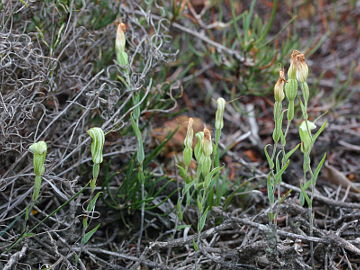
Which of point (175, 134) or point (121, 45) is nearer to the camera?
point (121, 45)

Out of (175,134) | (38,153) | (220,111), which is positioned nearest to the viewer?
(38,153)

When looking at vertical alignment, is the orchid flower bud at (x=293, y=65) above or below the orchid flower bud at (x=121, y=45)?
above

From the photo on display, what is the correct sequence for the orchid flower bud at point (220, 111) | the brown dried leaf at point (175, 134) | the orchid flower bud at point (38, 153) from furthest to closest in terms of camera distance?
the brown dried leaf at point (175, 134), the orchid flower bud at point (220, 111), the orchid flower bud at point (38, 153)

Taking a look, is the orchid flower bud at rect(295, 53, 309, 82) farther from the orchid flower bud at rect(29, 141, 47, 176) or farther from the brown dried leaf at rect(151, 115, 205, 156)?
the brown dried leaf at rect(151, 115, 205, 156)

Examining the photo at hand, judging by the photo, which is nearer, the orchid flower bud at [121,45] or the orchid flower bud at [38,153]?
the orchid flower bud at [38,153]

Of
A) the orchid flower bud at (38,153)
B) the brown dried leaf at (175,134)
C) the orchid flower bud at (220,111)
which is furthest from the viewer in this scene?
the brown dried leaf at (175,134)

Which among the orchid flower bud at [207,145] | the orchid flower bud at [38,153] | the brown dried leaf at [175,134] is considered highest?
the orchid flower bud at [207,145]

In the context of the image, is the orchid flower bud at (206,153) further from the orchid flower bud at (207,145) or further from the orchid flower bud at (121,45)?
the orchid flower bud at (121,45)

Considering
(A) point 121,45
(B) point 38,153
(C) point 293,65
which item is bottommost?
(B) point 38,153

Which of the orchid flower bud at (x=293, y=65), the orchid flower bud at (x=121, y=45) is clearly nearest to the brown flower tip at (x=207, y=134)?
the orchid flower bud at (x=293, y=65)

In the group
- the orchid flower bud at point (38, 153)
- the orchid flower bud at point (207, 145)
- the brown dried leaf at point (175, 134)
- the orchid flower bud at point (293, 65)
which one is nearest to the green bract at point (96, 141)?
the orchid flower bud at point (38, 153)

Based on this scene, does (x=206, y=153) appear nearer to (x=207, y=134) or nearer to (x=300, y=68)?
(x=207, y=134)

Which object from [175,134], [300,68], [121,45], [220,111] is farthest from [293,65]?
[175,134]
